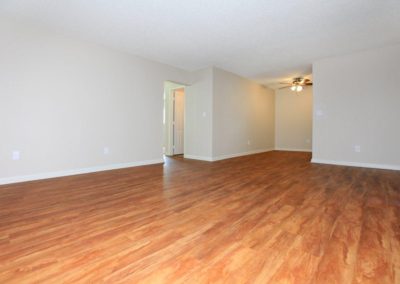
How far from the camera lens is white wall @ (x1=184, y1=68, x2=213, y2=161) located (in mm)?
5293

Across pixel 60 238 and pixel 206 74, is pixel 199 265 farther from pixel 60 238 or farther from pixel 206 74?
pixel 206 74

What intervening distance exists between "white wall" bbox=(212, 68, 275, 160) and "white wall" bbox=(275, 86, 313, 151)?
305 mm

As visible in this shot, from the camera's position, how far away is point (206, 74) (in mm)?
5332

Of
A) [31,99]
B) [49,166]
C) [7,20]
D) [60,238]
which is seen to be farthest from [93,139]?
[60,238]

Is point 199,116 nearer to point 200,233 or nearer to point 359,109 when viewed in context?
point 359,109

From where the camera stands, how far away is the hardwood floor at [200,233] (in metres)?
1.14

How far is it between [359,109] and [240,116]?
9.27ft

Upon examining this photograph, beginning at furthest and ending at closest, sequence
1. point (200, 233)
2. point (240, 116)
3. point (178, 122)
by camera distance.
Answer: point (178, 122)
point (240, 116)
point (200, 233)

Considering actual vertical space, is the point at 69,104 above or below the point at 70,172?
above

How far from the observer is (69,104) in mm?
3537

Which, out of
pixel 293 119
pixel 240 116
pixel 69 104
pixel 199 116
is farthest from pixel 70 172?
pixel 293 119

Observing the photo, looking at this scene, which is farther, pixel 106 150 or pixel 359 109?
pixel 359 109

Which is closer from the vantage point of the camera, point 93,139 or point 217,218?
point 217,218

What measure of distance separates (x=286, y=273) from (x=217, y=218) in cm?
79
